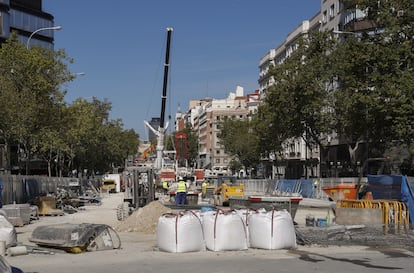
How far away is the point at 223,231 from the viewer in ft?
50.1

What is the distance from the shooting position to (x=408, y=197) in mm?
21016

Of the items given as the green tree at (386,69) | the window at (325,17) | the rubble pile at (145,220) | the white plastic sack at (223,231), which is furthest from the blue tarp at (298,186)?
the white plastic sack at (223,231)

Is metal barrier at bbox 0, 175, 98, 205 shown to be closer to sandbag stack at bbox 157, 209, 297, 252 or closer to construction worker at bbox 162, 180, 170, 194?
construction worker at bbox 162, 180, 170, 194

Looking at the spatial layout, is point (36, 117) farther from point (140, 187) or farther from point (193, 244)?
point (193, 244)

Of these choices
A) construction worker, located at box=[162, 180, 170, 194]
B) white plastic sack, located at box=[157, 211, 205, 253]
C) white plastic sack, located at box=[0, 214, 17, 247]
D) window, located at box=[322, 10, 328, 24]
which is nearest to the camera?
white plastic sack, located at box=[157, 211, 205, 253]

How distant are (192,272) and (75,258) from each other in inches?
139

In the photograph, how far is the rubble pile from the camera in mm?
22531

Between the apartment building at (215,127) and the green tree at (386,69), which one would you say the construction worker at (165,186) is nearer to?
the green tree at (386,69)

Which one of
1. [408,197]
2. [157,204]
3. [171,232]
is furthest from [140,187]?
[171,232]

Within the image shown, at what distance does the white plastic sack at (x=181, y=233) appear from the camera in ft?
49.3

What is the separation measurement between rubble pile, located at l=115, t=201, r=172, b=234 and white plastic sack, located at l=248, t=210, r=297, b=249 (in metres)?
7.22

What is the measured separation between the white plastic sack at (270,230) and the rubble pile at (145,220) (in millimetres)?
7221

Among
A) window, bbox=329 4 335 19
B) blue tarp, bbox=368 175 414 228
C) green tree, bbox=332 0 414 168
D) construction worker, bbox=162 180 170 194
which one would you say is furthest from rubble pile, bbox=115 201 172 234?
window, bbox=329 4 335 19

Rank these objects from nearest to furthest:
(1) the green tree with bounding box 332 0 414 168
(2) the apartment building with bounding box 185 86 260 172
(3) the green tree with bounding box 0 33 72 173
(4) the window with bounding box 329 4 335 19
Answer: (3) the green tree with bounding box 0 33 72 173 < (1) the green tree with bounding box 332 0 414 168 < (4) the window with bounding box 329 4 335 19 < (2) the apartment building with bounding box 185 86 260 172
